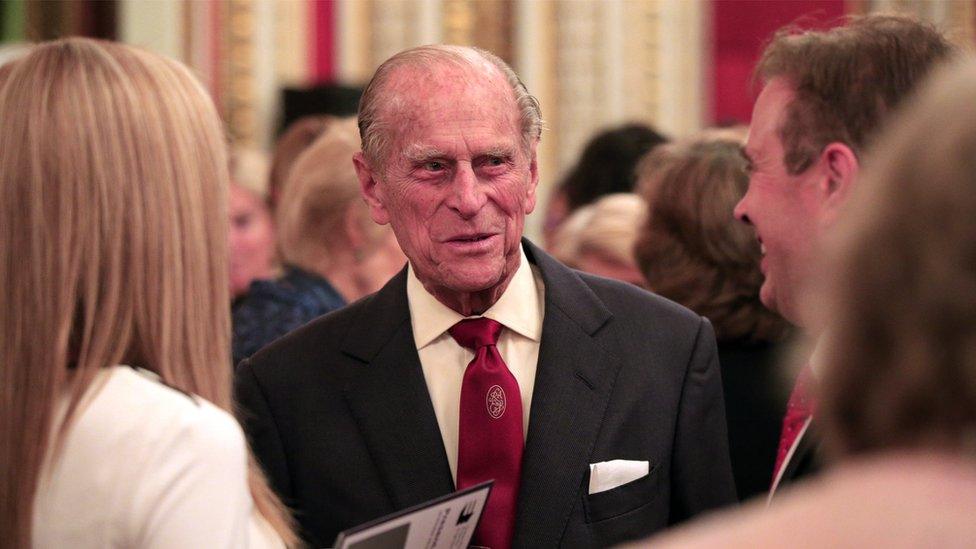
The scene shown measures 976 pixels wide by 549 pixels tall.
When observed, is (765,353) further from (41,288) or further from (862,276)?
(862,276)

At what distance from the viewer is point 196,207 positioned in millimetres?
1729

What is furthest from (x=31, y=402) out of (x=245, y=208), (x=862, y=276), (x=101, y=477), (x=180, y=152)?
(x=245, y=208)

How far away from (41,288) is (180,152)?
0.78 ft

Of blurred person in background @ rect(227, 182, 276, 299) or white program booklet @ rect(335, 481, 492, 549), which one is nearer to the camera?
white program booklet @ rect(335, 481, 492, 549)

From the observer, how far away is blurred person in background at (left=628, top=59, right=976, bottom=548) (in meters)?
0.91

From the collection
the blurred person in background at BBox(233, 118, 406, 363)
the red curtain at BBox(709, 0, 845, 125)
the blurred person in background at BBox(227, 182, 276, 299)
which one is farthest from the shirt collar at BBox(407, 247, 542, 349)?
the red curtain at BBox(709, 0, 845, 125)

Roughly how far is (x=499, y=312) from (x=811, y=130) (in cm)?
60

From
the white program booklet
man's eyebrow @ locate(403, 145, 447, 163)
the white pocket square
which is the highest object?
man's eyebrow @ locate(403, 145, 447, 163)

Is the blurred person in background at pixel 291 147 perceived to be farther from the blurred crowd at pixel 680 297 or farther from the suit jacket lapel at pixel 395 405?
the suit jacket lapel at pixel 395 405

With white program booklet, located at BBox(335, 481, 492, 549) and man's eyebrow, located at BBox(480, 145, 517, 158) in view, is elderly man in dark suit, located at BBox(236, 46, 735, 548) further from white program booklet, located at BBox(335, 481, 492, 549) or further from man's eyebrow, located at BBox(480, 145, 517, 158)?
white program booklet, located at BBox(335, 481, 492, 549)

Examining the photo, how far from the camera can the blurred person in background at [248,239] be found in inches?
186

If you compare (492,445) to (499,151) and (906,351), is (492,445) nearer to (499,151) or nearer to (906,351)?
(499,151)

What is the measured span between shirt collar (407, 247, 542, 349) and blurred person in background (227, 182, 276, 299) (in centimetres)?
238

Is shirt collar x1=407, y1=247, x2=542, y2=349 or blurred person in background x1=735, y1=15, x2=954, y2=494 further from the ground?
blurred person in background x1=735, y1=15, x2=954, y2=494
